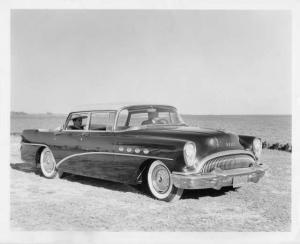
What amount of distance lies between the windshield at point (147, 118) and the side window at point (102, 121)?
0.15m

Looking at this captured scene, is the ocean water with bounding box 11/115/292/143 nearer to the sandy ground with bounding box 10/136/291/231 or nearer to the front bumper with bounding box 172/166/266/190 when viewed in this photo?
the sandy ground with bounding box 10/136/291/231

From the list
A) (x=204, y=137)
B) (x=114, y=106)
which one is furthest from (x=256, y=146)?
(x=114, y=106)

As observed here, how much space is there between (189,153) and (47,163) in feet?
10.3

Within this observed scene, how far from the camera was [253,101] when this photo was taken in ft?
21.1

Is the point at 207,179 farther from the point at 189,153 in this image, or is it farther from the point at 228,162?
the point at 228,162

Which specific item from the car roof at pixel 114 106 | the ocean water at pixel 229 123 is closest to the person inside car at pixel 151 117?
the car roof at pixel 114 106

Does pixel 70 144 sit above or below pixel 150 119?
below

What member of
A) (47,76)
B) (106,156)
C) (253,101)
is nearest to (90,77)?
(47,76)

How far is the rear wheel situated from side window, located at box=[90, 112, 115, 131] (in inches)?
47.9

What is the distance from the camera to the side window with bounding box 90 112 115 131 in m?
5.54

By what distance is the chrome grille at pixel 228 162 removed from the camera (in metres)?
4.61

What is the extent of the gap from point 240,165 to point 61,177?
10.2 feet

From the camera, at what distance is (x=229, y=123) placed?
231 inches
